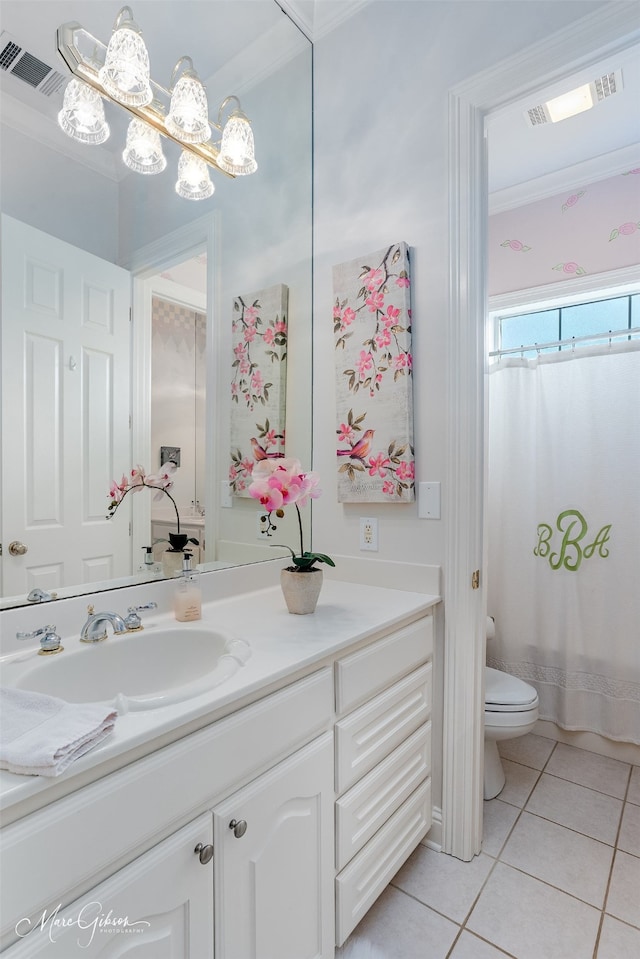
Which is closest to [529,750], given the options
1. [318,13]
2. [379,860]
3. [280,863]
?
[379,860]

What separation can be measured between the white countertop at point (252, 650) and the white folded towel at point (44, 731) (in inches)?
0.5

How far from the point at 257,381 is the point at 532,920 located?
70.9 inches

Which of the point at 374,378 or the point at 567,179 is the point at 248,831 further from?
the point at 567,179

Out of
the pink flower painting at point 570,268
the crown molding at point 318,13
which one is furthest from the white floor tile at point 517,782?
the crown molding at point 318,13

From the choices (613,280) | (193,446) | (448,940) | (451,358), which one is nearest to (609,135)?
(613,280)

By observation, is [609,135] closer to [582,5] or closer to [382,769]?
[582,5]

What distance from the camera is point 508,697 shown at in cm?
184

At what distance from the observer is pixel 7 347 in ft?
3.41

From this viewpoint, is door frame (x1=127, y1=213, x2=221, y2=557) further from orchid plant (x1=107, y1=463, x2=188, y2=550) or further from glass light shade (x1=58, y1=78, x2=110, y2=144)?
glass light shade (x1=58, y1=78, x2=110, y2=144)

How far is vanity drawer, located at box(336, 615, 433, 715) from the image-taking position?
1.15 meters

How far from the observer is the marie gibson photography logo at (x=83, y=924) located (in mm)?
599

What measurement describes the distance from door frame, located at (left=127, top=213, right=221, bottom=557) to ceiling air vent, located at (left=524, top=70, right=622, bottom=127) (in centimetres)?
143

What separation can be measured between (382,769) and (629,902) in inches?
32.9

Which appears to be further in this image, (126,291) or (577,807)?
(577,807)
